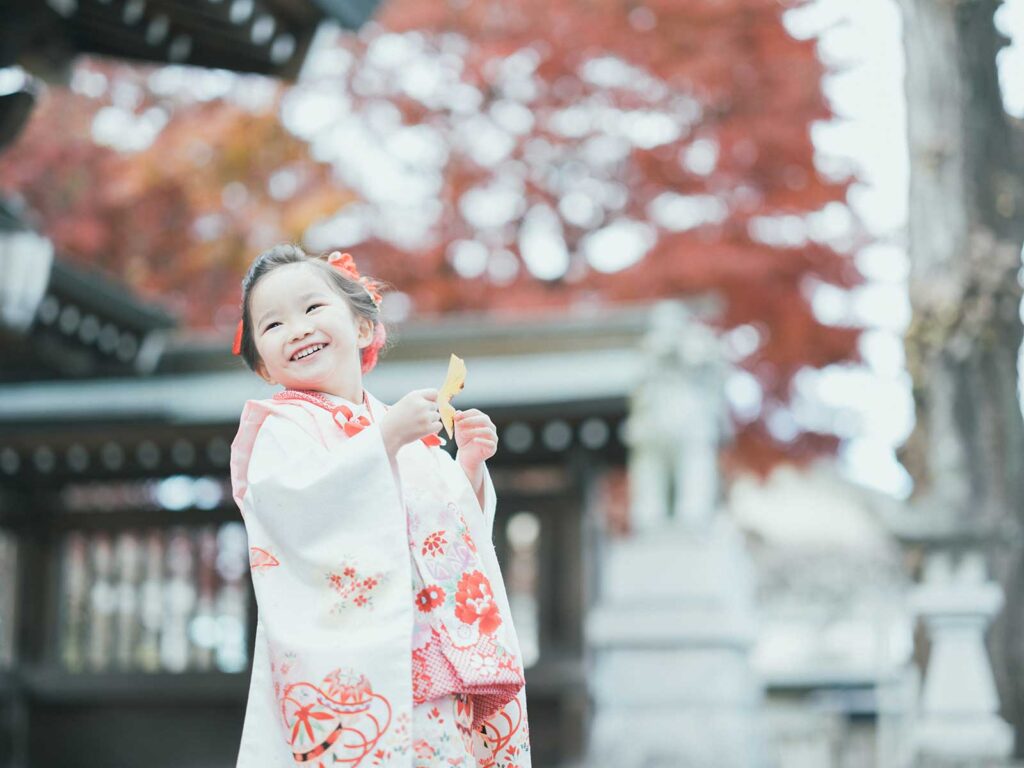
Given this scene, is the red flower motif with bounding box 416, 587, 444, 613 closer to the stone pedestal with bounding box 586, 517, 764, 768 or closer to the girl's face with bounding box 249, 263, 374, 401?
the girl's face with bounding box 249, 263, 374, 401

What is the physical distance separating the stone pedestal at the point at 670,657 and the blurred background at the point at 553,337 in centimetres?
2

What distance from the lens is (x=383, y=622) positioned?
8.28 ft

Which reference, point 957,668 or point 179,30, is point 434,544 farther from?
point 957,668

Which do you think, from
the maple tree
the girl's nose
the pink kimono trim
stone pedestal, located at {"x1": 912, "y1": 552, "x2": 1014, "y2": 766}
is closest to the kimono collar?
the girl's nose

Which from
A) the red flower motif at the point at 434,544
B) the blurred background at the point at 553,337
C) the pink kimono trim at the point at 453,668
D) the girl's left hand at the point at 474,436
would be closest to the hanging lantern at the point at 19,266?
the blurred background at the point at 553,337

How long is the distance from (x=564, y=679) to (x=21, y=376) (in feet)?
13.8

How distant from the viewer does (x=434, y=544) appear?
108 inches

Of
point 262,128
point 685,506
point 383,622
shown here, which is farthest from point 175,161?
point 383,622

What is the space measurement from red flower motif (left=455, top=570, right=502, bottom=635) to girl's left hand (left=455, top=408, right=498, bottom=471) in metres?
0.24

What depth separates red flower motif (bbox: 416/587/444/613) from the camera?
105 inches

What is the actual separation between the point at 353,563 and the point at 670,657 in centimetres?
645

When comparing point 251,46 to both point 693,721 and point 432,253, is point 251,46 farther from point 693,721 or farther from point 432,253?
point 432,253

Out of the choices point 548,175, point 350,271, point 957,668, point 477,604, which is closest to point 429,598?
point 477,604

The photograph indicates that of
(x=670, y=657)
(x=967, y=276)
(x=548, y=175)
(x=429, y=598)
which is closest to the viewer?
(x=429, y=598)
